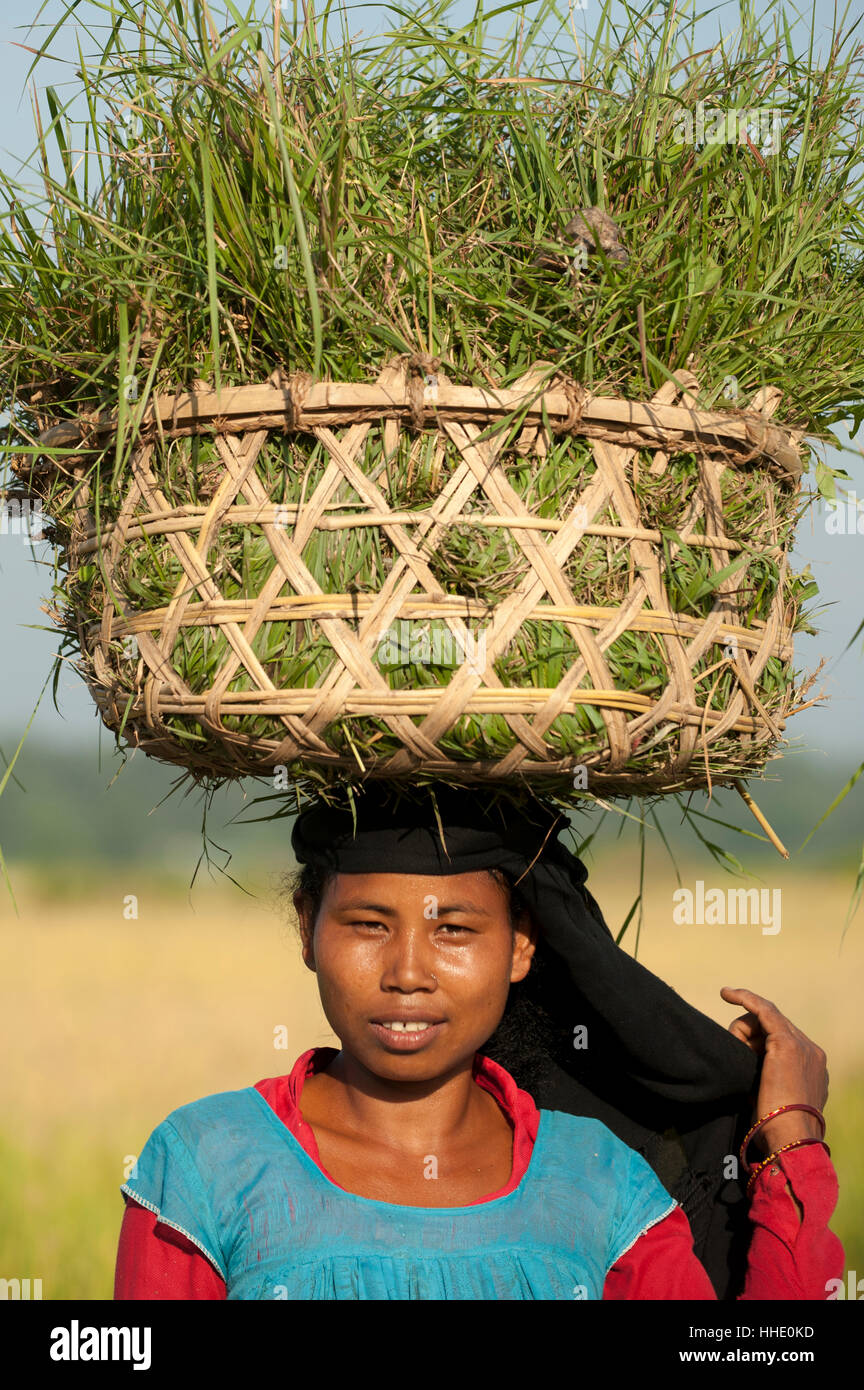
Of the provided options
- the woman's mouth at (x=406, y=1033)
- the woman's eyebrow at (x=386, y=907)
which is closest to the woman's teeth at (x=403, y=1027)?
the woman's mouth at (x=406, y=1033)

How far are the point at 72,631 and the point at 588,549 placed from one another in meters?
0.69

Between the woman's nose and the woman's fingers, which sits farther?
the woman's fingers

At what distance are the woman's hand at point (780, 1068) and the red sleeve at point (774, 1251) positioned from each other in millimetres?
40

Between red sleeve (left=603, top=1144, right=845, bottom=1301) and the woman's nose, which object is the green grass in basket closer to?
the woman's nose

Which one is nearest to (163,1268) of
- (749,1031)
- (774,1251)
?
(774,1251)

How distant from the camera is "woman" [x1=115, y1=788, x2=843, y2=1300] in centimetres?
147

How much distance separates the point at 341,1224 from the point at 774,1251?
0.59 m

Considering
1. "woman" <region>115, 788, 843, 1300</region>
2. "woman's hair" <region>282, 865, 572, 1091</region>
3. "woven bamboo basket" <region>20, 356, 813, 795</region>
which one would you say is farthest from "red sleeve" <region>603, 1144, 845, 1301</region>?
"woven bamboo basket" <region>20, 356, 813, 795</region>

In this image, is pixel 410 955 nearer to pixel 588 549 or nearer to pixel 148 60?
pixel 588 549

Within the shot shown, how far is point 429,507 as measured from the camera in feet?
3.96

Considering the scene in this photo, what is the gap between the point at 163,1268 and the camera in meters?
1.46

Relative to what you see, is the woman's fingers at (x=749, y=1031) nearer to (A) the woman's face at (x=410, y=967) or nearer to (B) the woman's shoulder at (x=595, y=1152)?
(B) the woman's shoulder at (x=595, y=1152)
